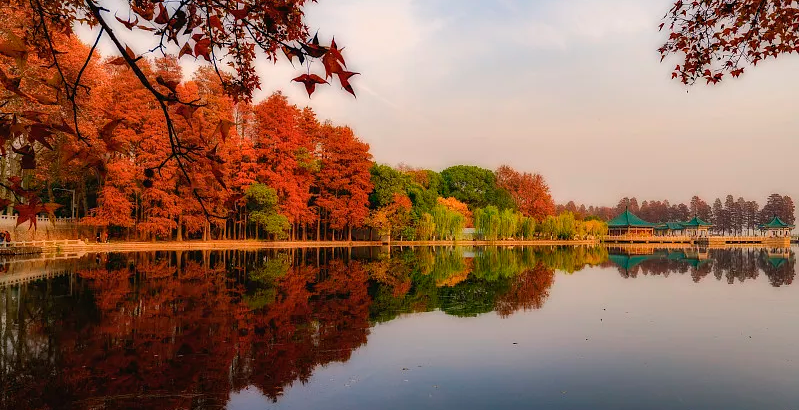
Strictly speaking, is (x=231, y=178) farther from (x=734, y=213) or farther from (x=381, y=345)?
(x=734, y=213)

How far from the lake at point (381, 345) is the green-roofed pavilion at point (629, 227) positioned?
2316 inches

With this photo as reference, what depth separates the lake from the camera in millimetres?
6180

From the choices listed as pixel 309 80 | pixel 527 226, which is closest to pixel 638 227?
pixel 527 226

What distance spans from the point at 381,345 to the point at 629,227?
71178 millimetres

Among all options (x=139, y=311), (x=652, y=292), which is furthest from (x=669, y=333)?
(x=139, y=311)

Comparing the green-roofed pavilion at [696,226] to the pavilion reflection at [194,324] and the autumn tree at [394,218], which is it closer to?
the autumn tree at [394,218]

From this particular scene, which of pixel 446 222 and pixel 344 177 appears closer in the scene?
pixel 344 177

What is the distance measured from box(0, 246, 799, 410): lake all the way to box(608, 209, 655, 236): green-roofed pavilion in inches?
2316

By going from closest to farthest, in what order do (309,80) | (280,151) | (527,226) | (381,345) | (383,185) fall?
1. (309,80)
2. (381,345)
3. (280,151)
4. (383,185)
5. (527,226)

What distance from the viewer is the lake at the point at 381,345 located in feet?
20.3

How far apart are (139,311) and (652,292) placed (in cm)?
1496

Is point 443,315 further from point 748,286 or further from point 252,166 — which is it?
point 252,166

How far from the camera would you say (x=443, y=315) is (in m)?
11.6

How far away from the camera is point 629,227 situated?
7175cm
